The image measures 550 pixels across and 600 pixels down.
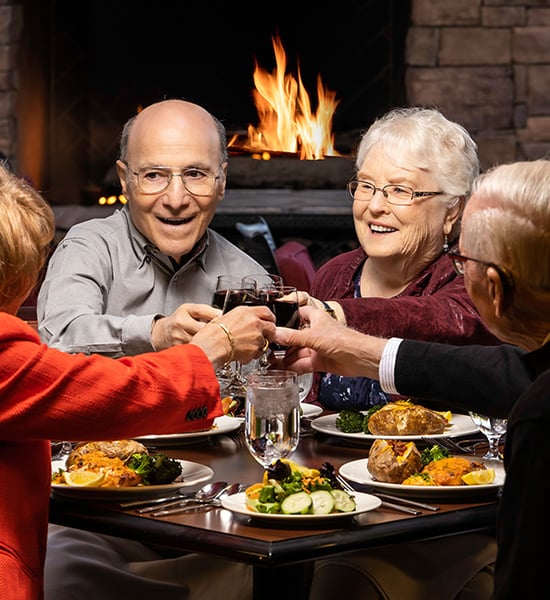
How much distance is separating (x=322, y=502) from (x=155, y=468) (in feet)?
0.99

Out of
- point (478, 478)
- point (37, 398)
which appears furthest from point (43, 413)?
point (478, 478)

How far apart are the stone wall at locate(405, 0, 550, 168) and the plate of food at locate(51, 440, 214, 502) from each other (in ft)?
12.3

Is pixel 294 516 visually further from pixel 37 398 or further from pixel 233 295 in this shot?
pixel 233 295

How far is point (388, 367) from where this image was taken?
2055 millimetres

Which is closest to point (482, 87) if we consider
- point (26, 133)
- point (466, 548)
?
point (26, 133)

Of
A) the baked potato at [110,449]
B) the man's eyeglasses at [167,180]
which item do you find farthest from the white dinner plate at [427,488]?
the man's eyeglasses at [167,180]

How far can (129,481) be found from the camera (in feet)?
5.64

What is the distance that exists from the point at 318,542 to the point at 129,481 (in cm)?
36

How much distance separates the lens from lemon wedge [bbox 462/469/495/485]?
Answer: 5.67 ft

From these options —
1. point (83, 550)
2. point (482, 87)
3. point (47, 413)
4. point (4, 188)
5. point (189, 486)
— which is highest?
point (482, 87)

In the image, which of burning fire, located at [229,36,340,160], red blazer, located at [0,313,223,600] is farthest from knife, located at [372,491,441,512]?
burning fire, located at [229,36,340,160]

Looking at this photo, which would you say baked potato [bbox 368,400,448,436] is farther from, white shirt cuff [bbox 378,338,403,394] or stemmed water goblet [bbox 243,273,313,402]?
stemmed water goblet [bbox 243,273,313,402]

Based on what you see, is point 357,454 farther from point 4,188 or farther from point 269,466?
point 4,188

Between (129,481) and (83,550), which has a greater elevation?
(129,481)
